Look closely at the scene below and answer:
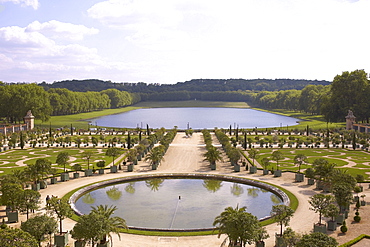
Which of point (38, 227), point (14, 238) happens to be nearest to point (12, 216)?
point (38, 227)

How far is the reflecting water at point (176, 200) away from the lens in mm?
27750

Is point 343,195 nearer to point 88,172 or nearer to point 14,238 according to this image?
point 14,238

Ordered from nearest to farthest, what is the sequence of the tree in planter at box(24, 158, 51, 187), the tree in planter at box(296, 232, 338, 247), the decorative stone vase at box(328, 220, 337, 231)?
1. the tree in planter at box(296, 232, 338, 247)
2. the decorative stone vase at box(328, 220, 337, 231)
3. the tree in planter at box(24, 158, 51, 187)

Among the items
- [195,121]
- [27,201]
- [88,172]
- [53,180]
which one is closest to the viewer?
[27,201]

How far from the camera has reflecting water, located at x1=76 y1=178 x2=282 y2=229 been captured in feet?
91.0

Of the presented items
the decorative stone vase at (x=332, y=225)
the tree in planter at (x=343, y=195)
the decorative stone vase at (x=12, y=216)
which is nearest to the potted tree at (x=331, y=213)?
the decorative stone vase at (x=332, y=225)

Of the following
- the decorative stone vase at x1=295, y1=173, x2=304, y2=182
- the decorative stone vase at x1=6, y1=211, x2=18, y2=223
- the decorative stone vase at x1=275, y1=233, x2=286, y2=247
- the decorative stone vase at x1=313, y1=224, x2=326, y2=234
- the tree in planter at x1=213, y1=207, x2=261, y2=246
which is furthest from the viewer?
the decorative stone vase at x1=295, y1=173, x2=304, y2=182

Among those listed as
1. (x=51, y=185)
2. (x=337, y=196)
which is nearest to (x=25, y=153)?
(x=51, y=185)

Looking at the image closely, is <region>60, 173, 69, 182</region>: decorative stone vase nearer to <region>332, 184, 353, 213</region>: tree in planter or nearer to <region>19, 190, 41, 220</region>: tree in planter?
<region>19, 190, 41, 220</region>: tree in planter

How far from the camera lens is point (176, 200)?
107ft

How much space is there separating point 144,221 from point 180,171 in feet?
53.9

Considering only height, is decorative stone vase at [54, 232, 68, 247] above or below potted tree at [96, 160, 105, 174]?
below

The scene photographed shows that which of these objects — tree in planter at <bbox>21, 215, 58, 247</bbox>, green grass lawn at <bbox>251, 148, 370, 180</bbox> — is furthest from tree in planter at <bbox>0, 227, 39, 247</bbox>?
green grass lawn at <bbox>251, 148, 370, 180</bbox>

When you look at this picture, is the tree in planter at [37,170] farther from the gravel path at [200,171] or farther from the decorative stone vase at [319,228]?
the decorative stone vase at [319,228]
